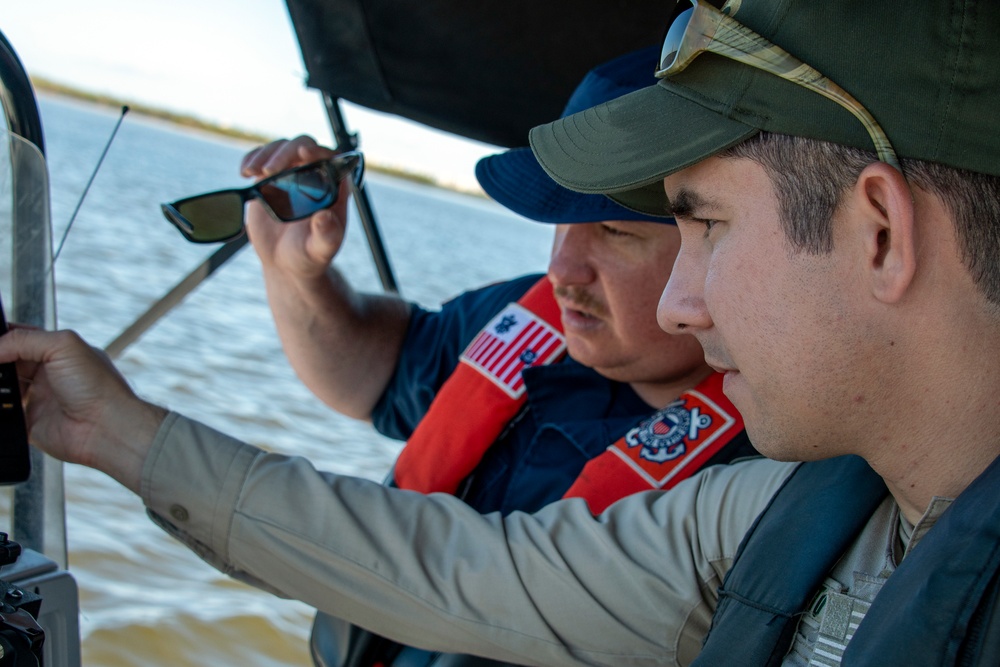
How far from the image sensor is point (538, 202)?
1.86m

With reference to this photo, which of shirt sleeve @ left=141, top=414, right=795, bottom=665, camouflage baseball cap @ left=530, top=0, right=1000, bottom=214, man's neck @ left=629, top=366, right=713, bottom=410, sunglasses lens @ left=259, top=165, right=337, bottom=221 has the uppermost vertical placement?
camouflage baseball cap @ left=530, top=0, right=1000, bottom=214

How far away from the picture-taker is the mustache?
74.0 inches

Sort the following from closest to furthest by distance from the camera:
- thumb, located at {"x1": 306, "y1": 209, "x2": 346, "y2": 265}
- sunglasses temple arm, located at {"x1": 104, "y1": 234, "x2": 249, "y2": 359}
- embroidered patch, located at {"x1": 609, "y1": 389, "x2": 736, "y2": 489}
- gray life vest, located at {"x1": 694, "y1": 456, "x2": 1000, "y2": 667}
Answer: gray life vest, located at {"x1": 694, "y1": 456, "x2": 1000, "y2": 667}
embroidered patch, located at {"x1": 609, "y1": 389, "x2": 736, "y2": 489}
thumb, located at {"x1": 306, "y1": 209, "x2": 346, "y2": 265}
sunglasses temple arm, located at {"x1": 104, "y1": 234, "x2": 249, "y2": 359}

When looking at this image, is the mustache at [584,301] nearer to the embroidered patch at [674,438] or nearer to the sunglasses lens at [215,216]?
the embroidered patch at [674,438]

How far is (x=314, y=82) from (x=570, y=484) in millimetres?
1252

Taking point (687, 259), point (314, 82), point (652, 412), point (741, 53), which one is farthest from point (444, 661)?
point (314, 82)

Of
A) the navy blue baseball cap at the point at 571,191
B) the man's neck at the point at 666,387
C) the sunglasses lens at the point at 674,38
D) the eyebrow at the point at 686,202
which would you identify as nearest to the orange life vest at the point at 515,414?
the man's neck at the point at 666,387

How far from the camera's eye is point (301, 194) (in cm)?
202

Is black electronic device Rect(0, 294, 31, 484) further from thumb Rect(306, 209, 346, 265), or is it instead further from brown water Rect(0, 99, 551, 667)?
thumb Rect(306, 209, 346, 265)

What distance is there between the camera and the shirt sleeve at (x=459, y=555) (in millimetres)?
1433

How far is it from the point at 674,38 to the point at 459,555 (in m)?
0.79

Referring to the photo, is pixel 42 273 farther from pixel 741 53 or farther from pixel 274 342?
pixel 274 342

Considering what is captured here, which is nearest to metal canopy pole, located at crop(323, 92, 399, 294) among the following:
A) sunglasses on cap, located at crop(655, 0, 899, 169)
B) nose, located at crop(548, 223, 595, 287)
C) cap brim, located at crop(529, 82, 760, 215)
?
nose, located at crop(548, 223, 595, 287)

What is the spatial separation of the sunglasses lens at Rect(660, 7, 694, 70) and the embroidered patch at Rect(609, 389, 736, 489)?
737 mm
